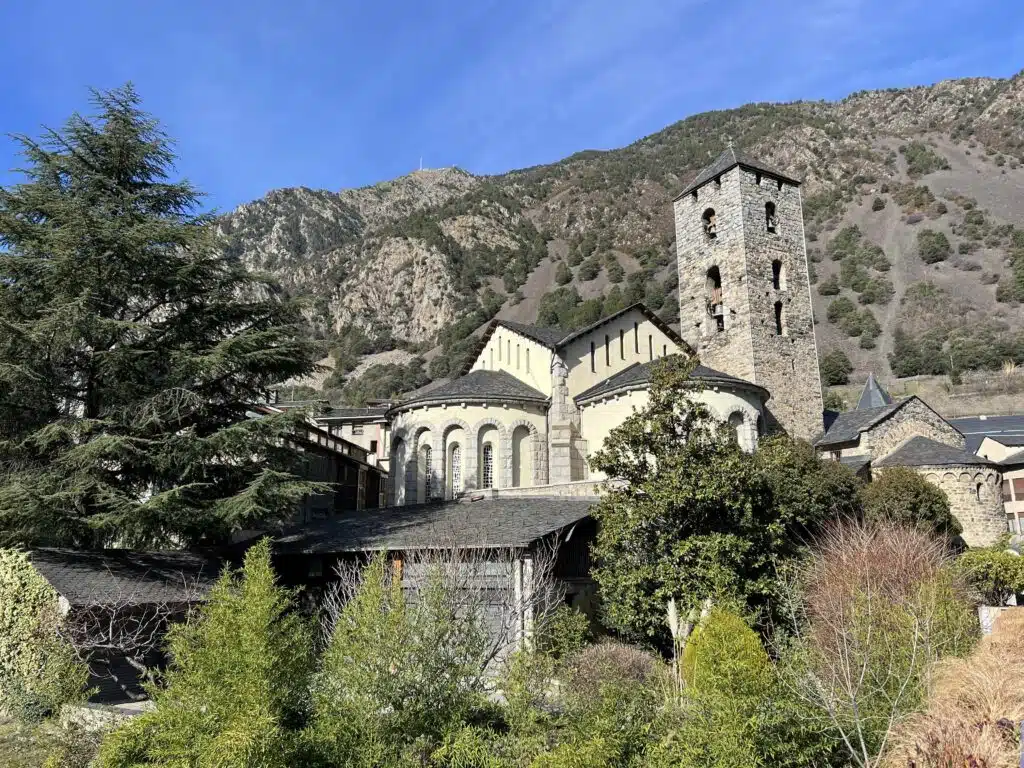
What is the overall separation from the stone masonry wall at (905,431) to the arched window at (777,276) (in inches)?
296

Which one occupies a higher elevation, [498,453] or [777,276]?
Result: [777,276]

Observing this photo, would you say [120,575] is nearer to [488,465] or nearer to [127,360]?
[127,360]

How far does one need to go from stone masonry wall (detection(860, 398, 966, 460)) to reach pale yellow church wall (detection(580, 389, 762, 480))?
254 inches

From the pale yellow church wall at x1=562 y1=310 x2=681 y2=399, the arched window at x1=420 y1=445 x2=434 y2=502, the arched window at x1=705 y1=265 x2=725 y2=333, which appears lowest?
the arched window at x1=420 y1=445 x2=434 y2=502

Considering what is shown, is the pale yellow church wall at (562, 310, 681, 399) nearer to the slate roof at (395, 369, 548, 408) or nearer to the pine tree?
the slate roof at (395, 369, 548, 408)

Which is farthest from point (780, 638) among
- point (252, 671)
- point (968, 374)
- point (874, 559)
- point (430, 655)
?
point (968, 374)

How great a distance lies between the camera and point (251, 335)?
58.2 ft

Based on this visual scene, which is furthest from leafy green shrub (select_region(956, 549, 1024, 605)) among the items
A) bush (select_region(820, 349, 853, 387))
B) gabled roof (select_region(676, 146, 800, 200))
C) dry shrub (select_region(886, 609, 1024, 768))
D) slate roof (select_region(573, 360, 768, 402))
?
bush (select_region(820, 349, 853, 387))

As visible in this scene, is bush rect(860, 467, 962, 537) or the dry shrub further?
bush rect(860, 467, 962, 537)

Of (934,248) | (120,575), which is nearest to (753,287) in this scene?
(120,575)

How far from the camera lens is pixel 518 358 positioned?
30906 millimetres

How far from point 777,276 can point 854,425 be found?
765 cm

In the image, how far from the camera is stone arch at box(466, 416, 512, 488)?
2672 centimetres

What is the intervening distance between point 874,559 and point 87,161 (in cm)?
2241
